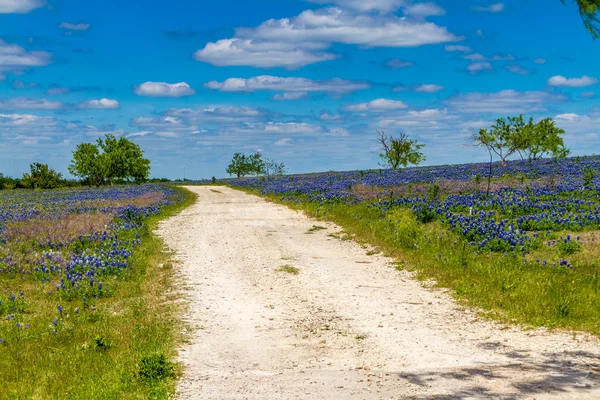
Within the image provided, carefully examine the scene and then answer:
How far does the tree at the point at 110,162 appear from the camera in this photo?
88.0 meters

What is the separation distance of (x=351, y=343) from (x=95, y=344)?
394 cm

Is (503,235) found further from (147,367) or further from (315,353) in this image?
(147,367)

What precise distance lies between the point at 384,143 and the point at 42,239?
5411cm

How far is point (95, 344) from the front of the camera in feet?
28.6

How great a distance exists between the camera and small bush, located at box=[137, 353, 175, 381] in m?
7.17

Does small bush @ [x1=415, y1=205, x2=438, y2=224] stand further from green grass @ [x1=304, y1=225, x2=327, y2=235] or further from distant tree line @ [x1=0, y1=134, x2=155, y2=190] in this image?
distant tree line @ [x1=0, y1=134, x2=155, y2=190]

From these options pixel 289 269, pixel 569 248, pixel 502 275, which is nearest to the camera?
pixel 502 275

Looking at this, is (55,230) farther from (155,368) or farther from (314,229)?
(155,368)

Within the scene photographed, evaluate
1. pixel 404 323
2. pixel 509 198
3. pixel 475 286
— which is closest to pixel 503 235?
pixel 475 286

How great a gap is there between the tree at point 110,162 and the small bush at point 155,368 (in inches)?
3370

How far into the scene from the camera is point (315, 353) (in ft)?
27.3

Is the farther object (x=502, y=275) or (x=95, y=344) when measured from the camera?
(x=502, y=275)

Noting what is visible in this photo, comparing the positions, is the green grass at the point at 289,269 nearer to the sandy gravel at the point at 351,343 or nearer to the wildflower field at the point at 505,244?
the sandy gravel at the point at 351,343

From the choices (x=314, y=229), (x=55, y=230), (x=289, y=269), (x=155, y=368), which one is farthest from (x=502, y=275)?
(x=55, y=230)
